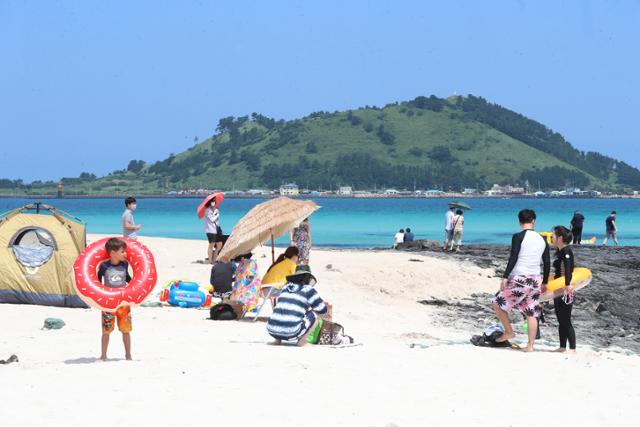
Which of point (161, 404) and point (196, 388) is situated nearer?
point (161, 404)

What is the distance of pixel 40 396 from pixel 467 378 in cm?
372

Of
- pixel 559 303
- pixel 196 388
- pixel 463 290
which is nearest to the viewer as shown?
pixel 196 388

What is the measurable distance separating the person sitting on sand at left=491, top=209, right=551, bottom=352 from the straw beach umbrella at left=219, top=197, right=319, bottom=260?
140 inches

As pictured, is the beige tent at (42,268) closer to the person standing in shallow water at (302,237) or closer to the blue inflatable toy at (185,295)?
the blue inflatable toy at (185,295)

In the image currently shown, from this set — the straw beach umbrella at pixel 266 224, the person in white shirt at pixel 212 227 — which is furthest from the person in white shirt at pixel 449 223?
the straw beach umbrella at pixel 266 224

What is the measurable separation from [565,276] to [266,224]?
417 cm

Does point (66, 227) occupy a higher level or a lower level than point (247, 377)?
higher

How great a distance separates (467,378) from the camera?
8633 millimetres

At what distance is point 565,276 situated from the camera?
32.8 ft

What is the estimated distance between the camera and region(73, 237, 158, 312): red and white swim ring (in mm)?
8688

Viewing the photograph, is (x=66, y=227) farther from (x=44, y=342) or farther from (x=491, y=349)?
(x=491, y=349)

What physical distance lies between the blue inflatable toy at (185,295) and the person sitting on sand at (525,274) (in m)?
5.45

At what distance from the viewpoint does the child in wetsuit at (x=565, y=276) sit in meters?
10.0

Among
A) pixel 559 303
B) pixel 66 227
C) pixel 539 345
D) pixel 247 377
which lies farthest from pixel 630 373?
pixel 66 227
